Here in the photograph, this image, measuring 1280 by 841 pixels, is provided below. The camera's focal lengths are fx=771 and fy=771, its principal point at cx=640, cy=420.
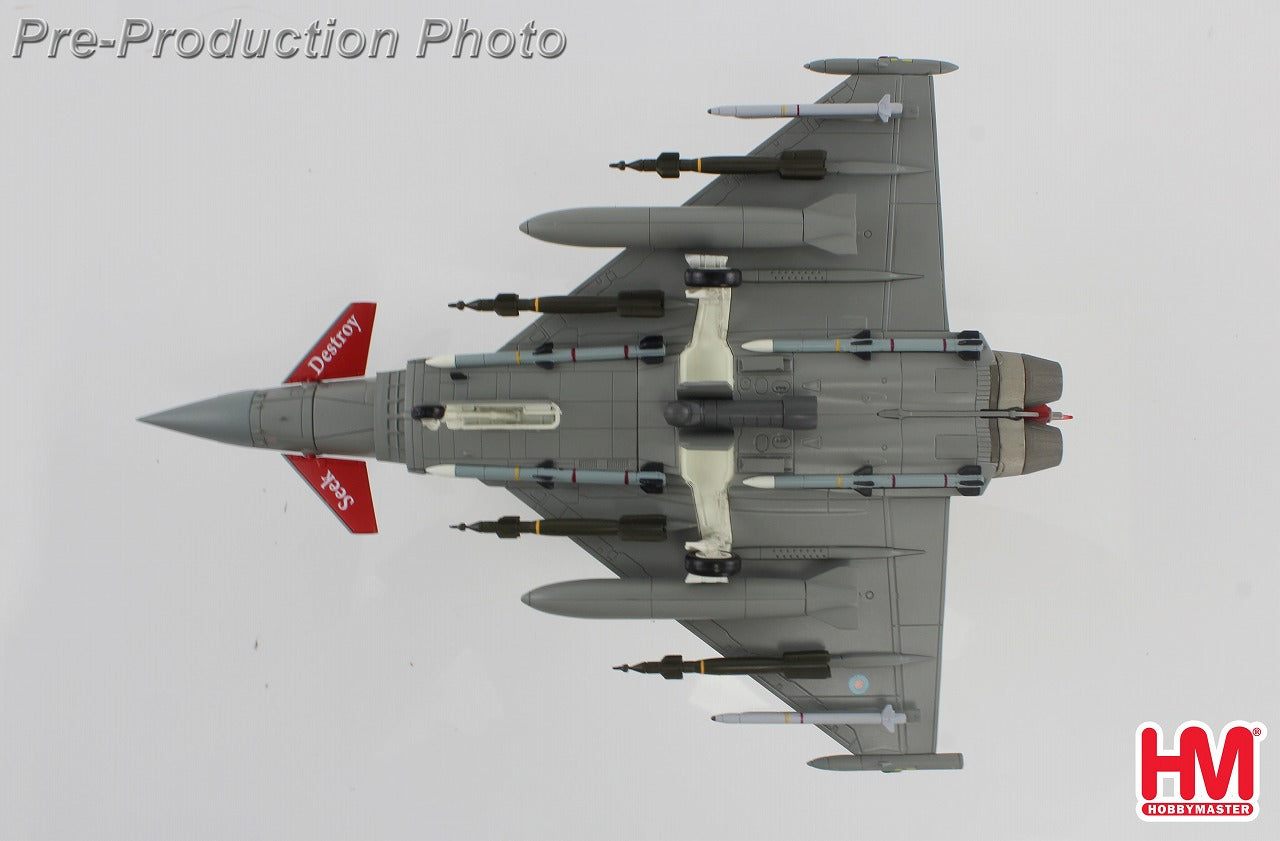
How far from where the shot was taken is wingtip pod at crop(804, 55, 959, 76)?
231 inches

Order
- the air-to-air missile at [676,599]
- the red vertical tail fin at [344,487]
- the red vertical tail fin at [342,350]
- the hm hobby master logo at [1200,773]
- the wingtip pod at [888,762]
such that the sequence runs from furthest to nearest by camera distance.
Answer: the hm hobby master logo at [1200,773], the red vertical tail fin at [344,487], the red vertical tail fin at [342,350], the wingtip pod at [888,762], the air-to-air missile at [676,599]

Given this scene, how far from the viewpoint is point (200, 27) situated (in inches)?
281

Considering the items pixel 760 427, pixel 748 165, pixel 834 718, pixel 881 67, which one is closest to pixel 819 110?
pixel 881 67

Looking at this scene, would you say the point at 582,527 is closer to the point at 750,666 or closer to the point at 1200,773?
the point at 750,666

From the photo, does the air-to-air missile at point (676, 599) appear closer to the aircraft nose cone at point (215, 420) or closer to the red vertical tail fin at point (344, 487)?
the red vertical tail fin at point (344, 487)

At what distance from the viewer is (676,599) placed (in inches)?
223

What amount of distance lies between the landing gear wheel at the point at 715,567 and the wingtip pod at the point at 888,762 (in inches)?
67.7

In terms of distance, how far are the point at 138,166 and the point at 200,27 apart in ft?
4.66

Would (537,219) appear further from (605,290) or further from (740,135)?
(740,135)

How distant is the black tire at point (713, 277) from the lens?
5.49 metres

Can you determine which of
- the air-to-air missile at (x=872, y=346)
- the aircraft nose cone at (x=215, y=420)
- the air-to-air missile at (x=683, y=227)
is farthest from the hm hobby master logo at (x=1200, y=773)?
the aircraft nose cone at (x=215, y=420)

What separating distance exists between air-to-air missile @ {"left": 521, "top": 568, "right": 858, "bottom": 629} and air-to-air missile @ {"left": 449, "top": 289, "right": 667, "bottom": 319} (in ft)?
6.67

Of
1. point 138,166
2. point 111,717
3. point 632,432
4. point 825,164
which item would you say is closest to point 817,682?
point 632,432

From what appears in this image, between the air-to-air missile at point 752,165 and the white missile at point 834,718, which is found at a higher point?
the air-to-air missile at point 752,165
